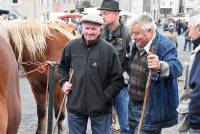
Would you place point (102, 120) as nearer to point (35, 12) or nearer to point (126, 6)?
point (35, 12)

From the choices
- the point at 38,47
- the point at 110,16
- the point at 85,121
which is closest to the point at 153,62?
the point at 85,121

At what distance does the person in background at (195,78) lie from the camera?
315 centimetres

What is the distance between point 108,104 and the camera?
4.18 meters

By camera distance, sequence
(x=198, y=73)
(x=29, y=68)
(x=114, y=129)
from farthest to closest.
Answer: (x=114, y=129)
(x=29, y=68)
(x=198, y=73)

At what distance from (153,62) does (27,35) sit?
9.00 feet

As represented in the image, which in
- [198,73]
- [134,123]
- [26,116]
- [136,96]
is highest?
[198,73]

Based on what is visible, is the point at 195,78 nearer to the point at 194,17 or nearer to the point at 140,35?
the point at 194,17

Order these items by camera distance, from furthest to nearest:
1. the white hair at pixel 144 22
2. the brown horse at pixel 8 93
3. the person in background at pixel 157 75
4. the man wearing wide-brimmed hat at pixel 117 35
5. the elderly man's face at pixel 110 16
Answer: the elderly man's face at pixel 110 16
the man wearing wide-brimmed hat at pixel 117 35
the white hair at pixel 144 22
the person in background at pixel 157 75
the brown horse at pixel 8 93

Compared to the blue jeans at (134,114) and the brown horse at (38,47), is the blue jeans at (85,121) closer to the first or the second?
the blue jeans at (134,114)

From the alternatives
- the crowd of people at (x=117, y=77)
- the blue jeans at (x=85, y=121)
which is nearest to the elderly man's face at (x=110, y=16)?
the crowd of people at (x=117, y=77)

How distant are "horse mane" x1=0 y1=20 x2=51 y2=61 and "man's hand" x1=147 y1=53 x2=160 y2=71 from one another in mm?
2649

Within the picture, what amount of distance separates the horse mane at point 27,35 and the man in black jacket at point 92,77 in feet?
5.72

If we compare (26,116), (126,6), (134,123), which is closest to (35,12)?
(126,6)

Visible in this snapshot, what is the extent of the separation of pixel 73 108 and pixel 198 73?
1.44 meters
